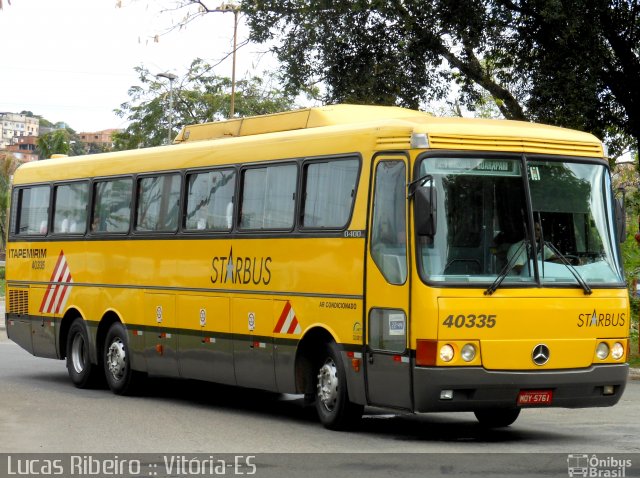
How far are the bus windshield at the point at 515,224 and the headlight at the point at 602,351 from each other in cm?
60

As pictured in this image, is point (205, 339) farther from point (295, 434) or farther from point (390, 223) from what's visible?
point (390, 223)

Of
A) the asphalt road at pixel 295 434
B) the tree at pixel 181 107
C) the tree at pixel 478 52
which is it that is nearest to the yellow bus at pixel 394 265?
the asphalt road at pixel 295 434

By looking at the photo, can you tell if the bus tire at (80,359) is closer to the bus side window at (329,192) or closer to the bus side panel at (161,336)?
the bus side panel at (161,336)

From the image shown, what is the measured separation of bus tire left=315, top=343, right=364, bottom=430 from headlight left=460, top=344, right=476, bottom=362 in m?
1.52

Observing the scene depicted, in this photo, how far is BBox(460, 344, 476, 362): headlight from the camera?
12258 mm

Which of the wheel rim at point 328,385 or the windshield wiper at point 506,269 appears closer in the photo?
the windshield wiper at point 506,269

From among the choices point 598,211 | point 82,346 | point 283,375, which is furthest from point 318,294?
point 82,346

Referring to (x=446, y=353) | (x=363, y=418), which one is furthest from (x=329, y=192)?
(x=363, y=418)

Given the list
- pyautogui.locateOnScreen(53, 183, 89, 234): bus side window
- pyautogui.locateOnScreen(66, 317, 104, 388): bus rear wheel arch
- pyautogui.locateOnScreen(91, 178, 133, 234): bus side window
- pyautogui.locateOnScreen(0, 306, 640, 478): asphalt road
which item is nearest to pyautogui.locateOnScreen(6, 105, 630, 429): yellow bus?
pyautogui.locateOnScreen(0, 306, 640, 478): asphalt road

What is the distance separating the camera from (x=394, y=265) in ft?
41.8

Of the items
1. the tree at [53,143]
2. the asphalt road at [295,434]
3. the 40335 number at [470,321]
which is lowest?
the asphalt road at [295,434]

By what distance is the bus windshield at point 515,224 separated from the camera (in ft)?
40.9

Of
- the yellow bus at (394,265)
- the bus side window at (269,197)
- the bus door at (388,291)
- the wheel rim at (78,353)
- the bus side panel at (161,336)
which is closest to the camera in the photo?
the yellow bus at (394,265)
